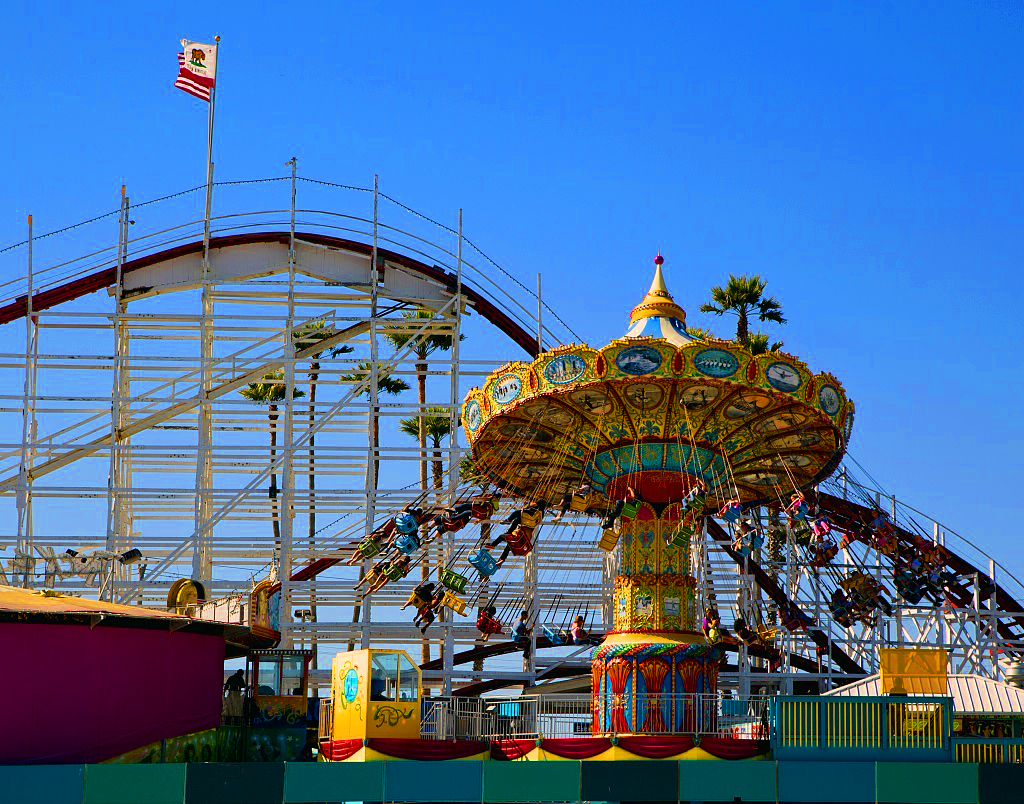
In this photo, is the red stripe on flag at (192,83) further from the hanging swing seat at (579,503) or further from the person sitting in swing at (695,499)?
the person sitting in swing at (695,499)


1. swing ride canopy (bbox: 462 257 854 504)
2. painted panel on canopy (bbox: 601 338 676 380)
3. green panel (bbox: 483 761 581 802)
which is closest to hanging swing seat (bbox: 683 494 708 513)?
swing ride canopy (bbox: 462 257 854 504)

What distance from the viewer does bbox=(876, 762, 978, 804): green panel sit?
21.1 meters

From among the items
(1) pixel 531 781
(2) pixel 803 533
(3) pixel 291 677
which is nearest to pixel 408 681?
(1) pixel 531 781

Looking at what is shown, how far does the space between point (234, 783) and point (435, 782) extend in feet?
9.10

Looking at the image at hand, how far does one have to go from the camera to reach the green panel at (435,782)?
20859mm

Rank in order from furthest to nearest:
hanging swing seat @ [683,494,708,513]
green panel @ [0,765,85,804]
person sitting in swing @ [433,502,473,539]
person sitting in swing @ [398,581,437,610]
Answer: person sitting in swing @ [433,502,473,539], person sitting in swing @ [398,581,437,610], hanging swing seat @ [683,494,708,513], green panel @ [0,765,85,804]

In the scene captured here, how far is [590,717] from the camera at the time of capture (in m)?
24.9

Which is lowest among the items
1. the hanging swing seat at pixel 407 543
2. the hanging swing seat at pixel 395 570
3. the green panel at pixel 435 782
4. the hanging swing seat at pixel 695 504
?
the green panel at pixel 435 782

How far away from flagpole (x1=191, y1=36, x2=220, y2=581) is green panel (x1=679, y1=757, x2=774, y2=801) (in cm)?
1448

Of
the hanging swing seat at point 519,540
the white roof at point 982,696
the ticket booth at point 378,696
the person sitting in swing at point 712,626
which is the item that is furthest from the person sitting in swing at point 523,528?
the white roof at point 982,696

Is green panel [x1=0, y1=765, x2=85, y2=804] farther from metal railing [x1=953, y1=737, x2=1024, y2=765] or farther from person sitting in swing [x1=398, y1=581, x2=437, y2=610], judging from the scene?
metal railing [x1=953, y1=737, x2=1024, y2=765]

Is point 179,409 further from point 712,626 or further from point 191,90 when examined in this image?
point 712,626

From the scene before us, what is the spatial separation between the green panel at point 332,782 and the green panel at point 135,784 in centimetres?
149

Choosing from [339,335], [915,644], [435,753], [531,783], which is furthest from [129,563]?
[915,644]
